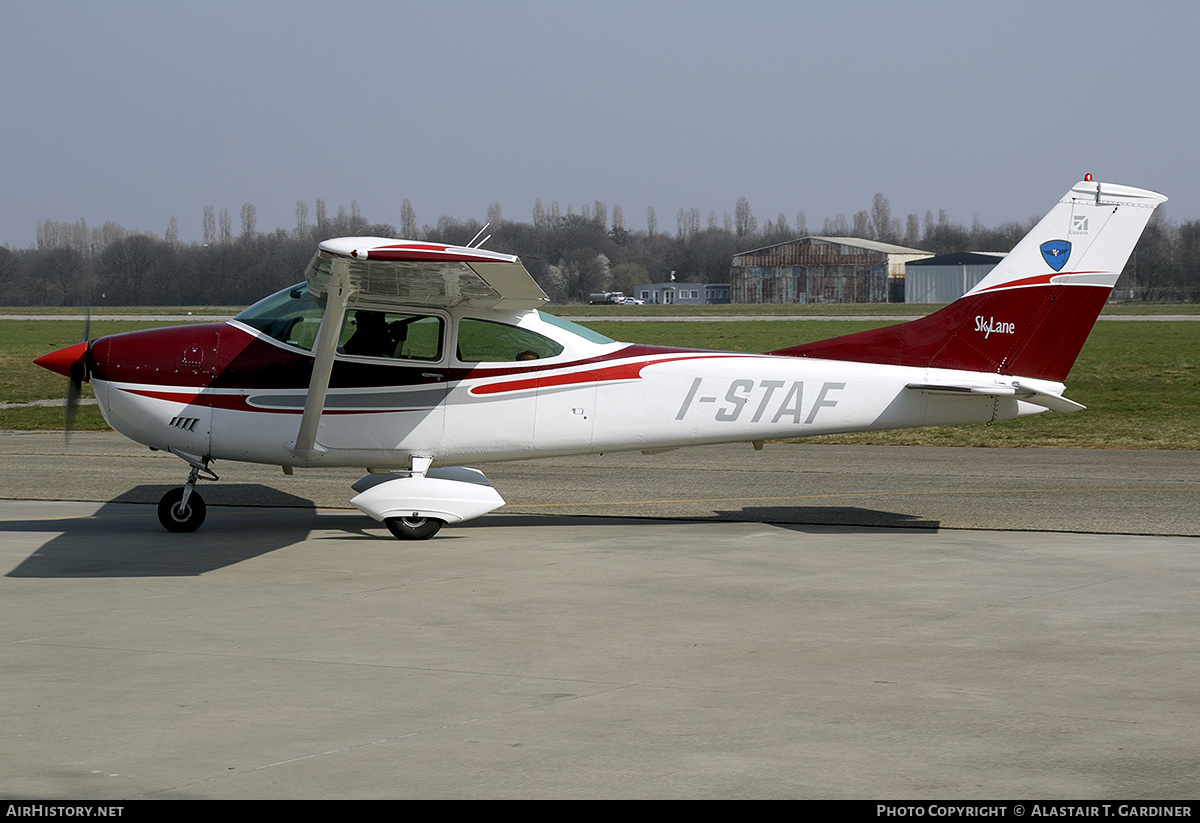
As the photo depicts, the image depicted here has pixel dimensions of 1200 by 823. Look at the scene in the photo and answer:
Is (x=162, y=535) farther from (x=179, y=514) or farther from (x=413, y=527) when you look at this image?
(x=413, y=527)

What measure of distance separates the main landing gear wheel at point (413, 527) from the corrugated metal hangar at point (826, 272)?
109m

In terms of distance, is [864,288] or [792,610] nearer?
[792,610]

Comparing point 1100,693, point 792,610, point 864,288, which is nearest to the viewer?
point 1100,693

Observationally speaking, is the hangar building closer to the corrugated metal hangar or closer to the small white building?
the corrugated metal hangar

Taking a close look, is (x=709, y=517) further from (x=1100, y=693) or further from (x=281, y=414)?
(x=1100, y=693)

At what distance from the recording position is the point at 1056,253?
10.4 meters

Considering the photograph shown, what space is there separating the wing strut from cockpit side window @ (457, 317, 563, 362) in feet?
3.49

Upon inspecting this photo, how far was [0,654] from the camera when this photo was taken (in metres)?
6.29

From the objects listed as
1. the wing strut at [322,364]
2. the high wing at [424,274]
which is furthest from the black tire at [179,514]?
the high wing at [424,274]

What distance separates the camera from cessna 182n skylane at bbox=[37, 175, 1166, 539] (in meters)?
10.0

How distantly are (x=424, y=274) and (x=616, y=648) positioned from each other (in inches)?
148

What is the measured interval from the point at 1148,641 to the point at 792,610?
204cm

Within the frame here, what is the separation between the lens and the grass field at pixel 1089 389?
17.9 m

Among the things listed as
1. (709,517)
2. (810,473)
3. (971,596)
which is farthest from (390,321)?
(810,473)
